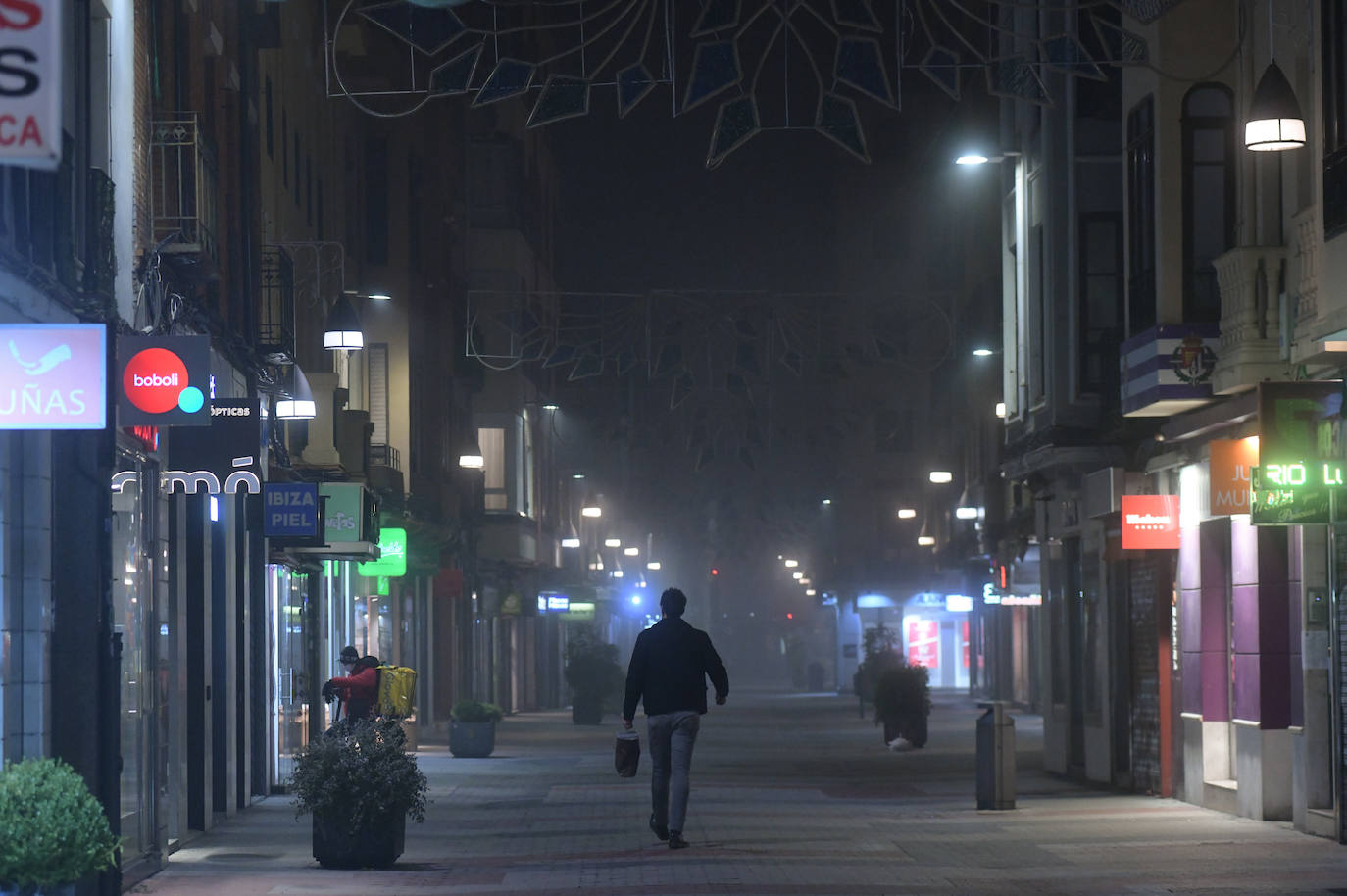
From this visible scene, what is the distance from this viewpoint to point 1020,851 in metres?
18.8

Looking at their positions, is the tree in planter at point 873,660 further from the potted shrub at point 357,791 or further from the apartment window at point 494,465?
the potted shrub at point 357,791

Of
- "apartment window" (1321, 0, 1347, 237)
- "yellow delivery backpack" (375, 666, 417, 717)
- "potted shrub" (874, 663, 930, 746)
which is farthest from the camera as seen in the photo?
"potted shrub" (874, 663, 930, 746)

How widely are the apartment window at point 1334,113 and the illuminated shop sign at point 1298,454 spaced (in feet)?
4.79

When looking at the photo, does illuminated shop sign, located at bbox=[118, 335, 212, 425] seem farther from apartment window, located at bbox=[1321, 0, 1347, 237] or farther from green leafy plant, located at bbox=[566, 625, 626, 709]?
green leafy plant, located at bbox=[566, 625, 626, 709]

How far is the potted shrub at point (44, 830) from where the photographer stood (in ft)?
37.6

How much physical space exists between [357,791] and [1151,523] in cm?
1087


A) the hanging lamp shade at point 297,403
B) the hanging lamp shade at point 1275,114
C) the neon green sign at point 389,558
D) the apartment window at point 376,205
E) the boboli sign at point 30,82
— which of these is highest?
the apartment window at point 376,205

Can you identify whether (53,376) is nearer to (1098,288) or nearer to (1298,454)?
(1298,454)

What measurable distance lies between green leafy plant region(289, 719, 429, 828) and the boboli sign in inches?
382

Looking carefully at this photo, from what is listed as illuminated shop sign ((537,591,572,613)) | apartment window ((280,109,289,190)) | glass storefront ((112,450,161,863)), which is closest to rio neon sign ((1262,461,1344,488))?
glass storefront ((112,450,161,863))

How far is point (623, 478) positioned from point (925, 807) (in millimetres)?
78451

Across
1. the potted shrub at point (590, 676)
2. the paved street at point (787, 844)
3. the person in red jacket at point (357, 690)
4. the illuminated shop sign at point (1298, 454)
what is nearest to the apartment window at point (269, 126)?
the person in red jacket at point (357, 690)

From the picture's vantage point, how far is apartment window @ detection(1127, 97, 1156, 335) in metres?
24.9

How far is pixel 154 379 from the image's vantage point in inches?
647
